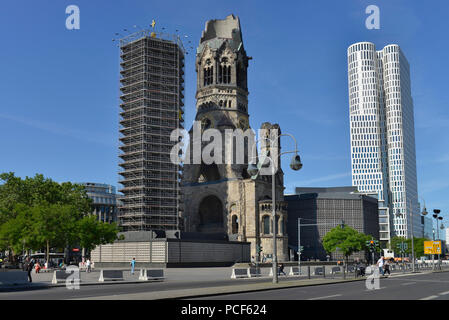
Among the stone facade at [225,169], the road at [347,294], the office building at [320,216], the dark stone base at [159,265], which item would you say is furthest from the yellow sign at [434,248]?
the office building at [320,216]

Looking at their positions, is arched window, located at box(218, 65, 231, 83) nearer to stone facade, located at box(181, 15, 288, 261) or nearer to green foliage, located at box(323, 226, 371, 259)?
stone facade, located at box(181, 15, 288, 261)

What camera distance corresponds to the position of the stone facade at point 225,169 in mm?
110000

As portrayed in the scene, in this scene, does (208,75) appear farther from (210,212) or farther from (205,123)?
(210,212)

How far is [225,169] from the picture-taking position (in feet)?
373

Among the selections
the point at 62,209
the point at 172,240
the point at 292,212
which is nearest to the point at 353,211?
the point at 292,212

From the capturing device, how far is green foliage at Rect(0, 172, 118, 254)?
6650cm

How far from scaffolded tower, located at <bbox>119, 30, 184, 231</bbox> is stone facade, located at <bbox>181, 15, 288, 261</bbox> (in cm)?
854

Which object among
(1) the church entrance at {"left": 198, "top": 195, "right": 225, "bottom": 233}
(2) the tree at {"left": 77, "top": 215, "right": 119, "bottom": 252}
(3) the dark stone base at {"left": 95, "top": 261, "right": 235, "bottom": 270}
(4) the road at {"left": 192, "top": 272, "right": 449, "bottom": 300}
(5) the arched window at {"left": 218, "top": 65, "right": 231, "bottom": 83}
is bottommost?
(3) the dark stone base at {"left": 95, "top": 261, "right": 235, "bottom": 270}

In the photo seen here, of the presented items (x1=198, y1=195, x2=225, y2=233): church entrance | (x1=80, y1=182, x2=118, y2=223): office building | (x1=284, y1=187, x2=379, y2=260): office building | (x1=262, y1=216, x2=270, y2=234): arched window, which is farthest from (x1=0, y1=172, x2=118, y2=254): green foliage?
(x1=80, y1=182, x2=118, y2=223): office building

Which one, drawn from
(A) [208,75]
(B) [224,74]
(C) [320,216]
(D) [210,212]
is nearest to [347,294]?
(D) [210,212]

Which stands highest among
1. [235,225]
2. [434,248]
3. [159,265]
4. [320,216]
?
[320,216]

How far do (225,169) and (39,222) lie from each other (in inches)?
2120

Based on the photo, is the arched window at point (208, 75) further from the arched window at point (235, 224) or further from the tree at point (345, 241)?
the tree at point (345, 241)

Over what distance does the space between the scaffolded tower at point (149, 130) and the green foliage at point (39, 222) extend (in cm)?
2473
